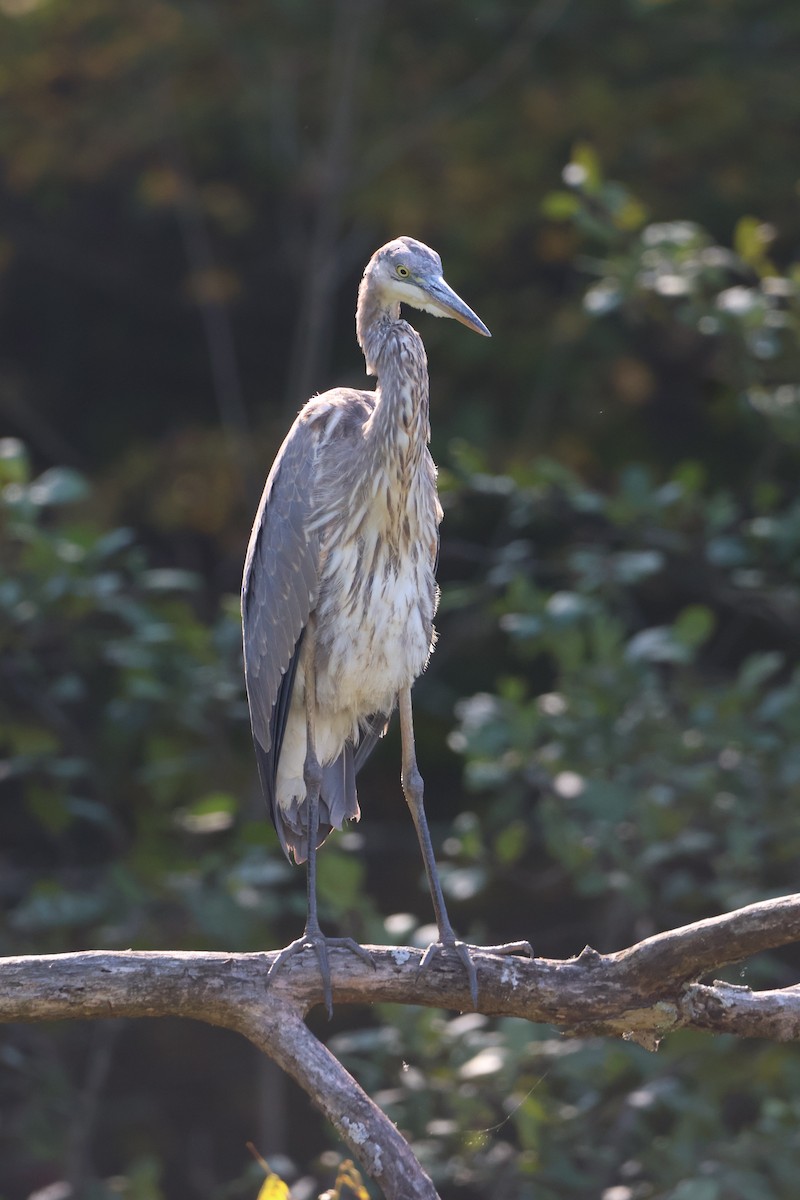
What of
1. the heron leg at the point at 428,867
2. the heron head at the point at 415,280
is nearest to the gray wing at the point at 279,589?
the heron leg at the point at 428,867

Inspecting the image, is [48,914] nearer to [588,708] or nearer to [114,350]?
[588,708]

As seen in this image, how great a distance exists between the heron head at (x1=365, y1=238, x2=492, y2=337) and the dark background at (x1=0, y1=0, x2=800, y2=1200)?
1.03 m

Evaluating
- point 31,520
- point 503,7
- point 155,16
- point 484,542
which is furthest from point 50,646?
point 503,7

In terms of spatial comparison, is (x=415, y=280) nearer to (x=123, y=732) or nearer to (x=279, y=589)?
(x=279, y=589)

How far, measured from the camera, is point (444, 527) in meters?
6.60

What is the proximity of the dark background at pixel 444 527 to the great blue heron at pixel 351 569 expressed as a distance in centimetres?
66

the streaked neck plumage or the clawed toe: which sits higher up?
the streaked neck plumage

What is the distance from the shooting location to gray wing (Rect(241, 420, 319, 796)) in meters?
3.60

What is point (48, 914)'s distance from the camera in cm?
494

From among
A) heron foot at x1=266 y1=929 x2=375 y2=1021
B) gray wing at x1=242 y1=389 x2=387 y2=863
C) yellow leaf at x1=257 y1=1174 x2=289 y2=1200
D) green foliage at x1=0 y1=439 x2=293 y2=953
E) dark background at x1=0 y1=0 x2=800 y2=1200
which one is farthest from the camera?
green foliage at x1=0 y1=439 x2=293 y2=953

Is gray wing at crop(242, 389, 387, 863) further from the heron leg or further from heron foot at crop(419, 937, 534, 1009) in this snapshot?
heron foot at crop(419, 937, 534, 1009)

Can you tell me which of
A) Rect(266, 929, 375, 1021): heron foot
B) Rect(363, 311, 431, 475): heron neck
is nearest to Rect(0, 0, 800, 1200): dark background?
Rect(363, 311, 431, 475): heron neck

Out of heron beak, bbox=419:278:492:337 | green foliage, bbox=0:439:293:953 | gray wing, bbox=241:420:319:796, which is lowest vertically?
green foliage, bbox=0:439:293:953

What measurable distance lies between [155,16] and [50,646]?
2564 mm
